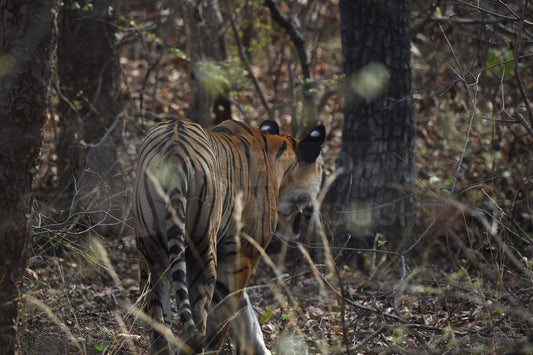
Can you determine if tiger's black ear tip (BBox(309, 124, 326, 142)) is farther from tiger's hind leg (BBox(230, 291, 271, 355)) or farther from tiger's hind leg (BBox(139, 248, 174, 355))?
tiger's hind leg (BBox(139, 248, 174, 355))

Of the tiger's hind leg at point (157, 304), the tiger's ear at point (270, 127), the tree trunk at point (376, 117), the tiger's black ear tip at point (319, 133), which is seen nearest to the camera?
the tiger's hind leg at point (157, 304)

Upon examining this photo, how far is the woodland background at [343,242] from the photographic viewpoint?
A: 139 inches

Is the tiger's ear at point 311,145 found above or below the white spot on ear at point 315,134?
below

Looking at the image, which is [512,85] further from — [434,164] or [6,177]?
[6,177]

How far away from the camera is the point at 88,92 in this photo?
6.07 metres

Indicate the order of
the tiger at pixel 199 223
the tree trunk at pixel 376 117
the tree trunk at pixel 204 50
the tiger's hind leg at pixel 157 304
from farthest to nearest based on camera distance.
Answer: the tree trunk at pixel 204 50, the tree trunk at pixel 376 117, the tiger's hind leg at pixel 157 304, the tiger at pixel 199 223

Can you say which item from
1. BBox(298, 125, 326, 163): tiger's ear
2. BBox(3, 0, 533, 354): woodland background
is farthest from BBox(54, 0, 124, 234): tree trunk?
BBox(298, 125, 326, 163): tiger's ear

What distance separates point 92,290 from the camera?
16.6ft

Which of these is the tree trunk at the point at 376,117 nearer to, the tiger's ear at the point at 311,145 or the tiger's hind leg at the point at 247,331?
the tiger's ear at the point at 311,145

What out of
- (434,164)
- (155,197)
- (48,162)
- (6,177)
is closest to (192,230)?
(155,197)

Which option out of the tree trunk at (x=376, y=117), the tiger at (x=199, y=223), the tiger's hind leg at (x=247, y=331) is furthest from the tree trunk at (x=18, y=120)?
the tree trunk at (x=376, y=117)

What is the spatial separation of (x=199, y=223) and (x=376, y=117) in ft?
9.73

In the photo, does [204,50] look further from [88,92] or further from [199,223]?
[199,223]

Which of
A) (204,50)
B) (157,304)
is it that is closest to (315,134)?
(157,304)
